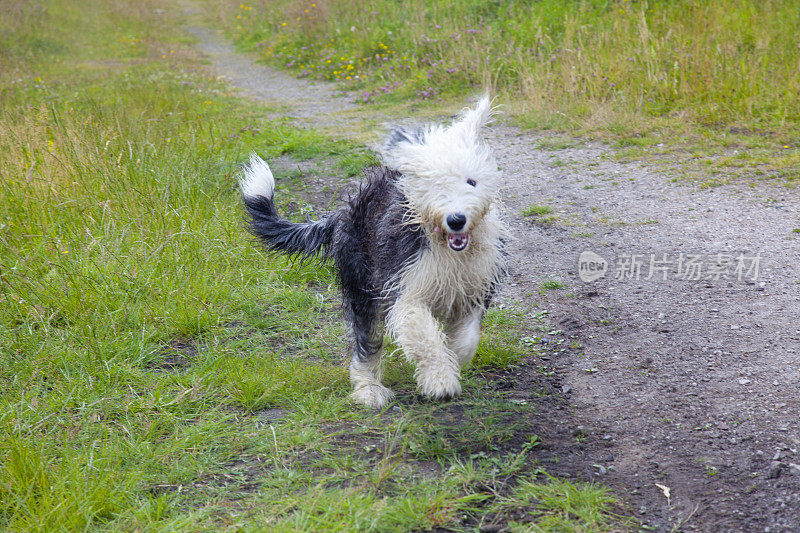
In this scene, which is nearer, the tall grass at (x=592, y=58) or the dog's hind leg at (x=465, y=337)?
the dog's hind leg at (x=465, y=337)

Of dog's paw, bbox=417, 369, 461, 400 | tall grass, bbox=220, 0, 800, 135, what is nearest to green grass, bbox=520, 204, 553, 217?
tall grass, bbox=220, 0, 800, 135

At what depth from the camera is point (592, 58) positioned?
859 cm

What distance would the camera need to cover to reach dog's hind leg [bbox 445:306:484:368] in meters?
3.26

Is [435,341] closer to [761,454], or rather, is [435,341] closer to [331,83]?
[761,454]

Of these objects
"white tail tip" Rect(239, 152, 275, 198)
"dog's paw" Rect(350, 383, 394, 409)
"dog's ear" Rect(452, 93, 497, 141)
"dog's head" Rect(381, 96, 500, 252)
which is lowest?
"dog's paw" Rect(350, 383, 394, 409)

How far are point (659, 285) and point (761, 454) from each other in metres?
1.80

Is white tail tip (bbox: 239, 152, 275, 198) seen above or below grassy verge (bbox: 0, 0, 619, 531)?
above

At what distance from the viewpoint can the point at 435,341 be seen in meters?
3.06

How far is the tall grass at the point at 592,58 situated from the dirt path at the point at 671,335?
1.49 m

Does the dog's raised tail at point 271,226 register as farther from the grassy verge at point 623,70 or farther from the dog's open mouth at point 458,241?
the grassy verge at point 623,70

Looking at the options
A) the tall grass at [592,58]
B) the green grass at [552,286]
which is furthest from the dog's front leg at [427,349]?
the tall grass at [592,58]

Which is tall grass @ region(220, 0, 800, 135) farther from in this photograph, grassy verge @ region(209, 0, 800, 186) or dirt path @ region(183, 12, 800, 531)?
dirt path @ region(183, 12, 800, 531)

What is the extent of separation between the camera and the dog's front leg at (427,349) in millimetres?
3006

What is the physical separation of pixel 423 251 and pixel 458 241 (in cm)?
23
